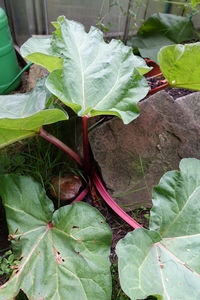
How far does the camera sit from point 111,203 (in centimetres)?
114

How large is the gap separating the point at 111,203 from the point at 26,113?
51 centimetres

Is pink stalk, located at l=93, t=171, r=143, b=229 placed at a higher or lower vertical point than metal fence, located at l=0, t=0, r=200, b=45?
lower

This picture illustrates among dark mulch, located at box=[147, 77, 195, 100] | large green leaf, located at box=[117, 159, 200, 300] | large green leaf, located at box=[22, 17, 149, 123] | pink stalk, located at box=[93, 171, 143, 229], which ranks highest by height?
large green leaf, located at box=[22, 17, 149, 123]

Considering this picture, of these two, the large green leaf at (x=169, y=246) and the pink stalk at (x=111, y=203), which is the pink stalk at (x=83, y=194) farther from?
the large green leaf at (x=169, y=246)

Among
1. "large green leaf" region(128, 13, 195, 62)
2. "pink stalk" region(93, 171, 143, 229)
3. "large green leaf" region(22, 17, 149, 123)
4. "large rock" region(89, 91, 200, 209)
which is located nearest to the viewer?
"large green leaf" region(22, 17, 149, 123)

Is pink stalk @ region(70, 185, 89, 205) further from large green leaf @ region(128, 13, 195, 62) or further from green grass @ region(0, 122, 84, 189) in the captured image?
large green leaf @ region(128, 13, 195, 62)

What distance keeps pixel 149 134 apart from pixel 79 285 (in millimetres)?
670

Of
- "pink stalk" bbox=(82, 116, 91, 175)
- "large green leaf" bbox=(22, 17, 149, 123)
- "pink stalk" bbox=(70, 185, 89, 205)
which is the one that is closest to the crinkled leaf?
"large green leaf" bbox=(22, 17, 149, 123)

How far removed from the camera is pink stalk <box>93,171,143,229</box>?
1062 mm

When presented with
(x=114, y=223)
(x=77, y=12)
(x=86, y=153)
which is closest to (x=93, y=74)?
(x=86, y=153)

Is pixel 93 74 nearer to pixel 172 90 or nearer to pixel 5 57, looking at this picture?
pixel 172 90

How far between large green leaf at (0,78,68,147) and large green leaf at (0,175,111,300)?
192 mm

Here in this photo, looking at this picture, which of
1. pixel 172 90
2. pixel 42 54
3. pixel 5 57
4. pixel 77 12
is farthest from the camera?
pixel 77 12

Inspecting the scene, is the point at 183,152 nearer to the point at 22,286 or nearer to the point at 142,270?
the point at 142,270
